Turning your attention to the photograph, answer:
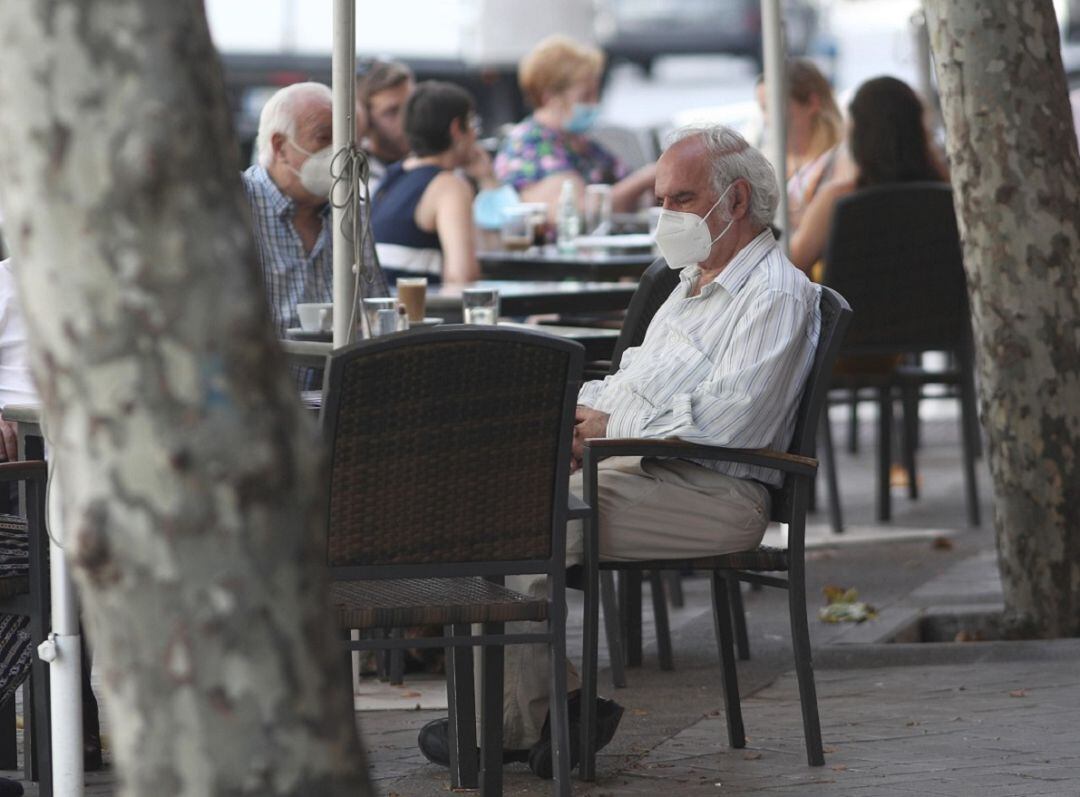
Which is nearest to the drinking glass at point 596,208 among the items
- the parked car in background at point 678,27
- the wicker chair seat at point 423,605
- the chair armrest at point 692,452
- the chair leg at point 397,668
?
the chair leg at point 397,668

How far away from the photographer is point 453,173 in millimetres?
7527

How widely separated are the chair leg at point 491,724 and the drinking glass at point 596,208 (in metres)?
5.37

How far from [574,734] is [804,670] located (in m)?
0.51

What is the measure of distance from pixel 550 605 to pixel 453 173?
13.2ft

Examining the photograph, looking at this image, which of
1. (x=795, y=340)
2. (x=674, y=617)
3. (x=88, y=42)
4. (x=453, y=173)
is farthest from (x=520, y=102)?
(x=88, y=42)

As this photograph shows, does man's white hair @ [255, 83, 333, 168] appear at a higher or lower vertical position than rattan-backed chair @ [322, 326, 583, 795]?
higher

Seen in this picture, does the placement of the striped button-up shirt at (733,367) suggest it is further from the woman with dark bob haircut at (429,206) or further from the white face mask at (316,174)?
the woman with dark bob haircut at (429,206)

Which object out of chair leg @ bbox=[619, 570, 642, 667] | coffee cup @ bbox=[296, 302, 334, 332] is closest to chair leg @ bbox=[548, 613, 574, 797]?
chair leg @ bbox=[619, 570, 642, 667]

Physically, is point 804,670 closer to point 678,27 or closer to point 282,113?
point 282,113

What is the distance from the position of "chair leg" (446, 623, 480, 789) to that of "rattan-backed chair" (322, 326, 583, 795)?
0.20 m

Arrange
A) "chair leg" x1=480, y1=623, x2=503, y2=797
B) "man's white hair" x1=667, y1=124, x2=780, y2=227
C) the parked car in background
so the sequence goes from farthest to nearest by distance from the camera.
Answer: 1. the parked car in background
2. "man's white hair" x1=667, y1=124, x2=780, y2=227
3. "chair leg" x1=480, y1=623, x2=503, y2=797

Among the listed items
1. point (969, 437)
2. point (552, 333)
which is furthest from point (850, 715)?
point (969, 437)

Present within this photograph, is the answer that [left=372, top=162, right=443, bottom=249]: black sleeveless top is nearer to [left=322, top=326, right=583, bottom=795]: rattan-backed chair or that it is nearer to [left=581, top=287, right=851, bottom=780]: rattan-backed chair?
[left=581, top=287, right=851, bottom=780]: rattan-backed chair

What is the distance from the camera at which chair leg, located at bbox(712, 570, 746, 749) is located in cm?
453
